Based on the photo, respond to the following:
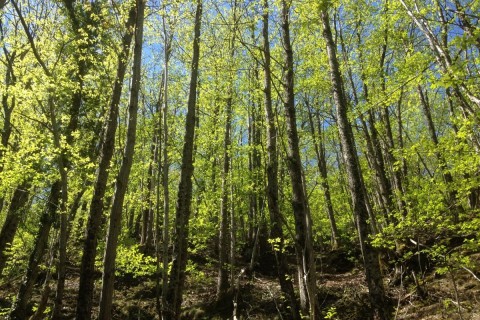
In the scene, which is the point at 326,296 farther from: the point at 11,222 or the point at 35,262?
the point at 11,222

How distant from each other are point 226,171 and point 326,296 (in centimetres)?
730

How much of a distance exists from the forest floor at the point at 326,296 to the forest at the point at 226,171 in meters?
0.07

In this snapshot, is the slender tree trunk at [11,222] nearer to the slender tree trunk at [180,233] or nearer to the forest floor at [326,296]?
the forest floor at [326,296]

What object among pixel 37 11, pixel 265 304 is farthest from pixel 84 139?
pixel 265 304

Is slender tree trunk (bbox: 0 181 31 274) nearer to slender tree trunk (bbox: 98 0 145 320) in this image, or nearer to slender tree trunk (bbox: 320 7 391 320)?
slender tree trunk (bbox: 98 0 145 320)

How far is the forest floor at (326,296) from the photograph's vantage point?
8.70 m

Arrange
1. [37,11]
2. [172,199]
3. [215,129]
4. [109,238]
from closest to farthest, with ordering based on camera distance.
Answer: [109,238]
[37,11]
[215,129]
[172,199]

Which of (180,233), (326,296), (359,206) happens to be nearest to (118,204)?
(180,233)

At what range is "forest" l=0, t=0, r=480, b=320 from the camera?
6.86m

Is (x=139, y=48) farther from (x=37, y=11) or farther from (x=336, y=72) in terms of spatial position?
(x=37, y=11)

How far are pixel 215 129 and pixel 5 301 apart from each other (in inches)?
418

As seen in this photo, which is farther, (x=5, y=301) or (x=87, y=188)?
(x=5, y=301)

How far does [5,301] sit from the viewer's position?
1340 cm

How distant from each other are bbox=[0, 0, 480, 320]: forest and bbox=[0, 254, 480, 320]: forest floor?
66 mm
